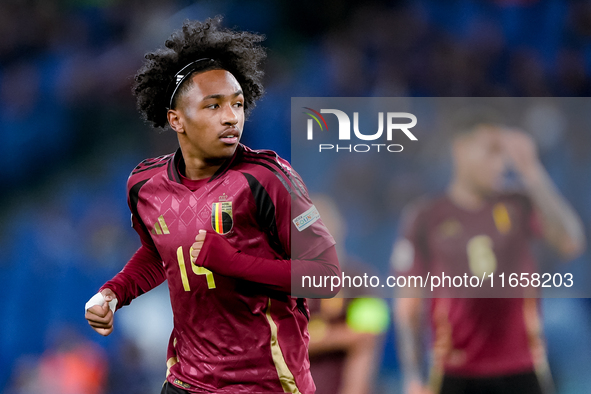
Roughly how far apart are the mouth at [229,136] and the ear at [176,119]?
0.17 metres

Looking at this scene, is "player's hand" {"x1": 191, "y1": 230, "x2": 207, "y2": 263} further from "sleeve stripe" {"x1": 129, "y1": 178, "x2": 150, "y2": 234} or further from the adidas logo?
"sleeve stripe" {"x1": 129, "y1": 178, "x2": 150, "y2": 234}

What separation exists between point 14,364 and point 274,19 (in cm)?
229

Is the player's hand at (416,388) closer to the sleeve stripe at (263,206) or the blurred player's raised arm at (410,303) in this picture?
the blurred player's raised arm at (410,303)

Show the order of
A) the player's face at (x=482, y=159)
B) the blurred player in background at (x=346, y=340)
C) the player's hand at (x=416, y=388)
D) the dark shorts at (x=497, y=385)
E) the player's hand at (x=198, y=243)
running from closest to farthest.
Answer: the player's hand at (x=198, y=243) < the dark shorts at (x=497, y=385) < the player's face at (x=482, y=159) < the player's hand at (x=416, y=388) < the blurred player in background at (x=346, y=340)

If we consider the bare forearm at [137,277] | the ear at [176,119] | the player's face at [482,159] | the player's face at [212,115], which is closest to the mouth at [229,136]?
the player's face at [212,115]

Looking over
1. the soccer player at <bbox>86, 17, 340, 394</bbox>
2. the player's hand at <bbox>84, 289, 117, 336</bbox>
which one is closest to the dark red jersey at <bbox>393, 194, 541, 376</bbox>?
the soccer player at <bbox>86, 17, 340, 394</bbox>

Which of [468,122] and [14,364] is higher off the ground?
[468,122]

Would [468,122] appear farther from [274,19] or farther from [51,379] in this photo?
[51,379]

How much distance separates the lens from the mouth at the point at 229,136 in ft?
5.17

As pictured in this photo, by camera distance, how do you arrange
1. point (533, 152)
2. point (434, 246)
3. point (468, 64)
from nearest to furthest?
point (434, 246), point (533, 152), point (468, 64)

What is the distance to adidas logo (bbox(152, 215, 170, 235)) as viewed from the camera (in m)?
1.62

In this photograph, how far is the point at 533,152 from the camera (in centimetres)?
265

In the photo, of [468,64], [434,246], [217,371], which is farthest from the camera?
[468,64]

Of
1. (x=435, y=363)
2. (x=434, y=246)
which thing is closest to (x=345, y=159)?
(x=434, y=246)
